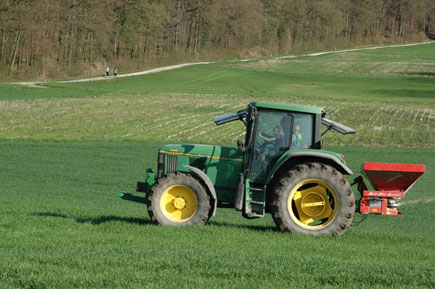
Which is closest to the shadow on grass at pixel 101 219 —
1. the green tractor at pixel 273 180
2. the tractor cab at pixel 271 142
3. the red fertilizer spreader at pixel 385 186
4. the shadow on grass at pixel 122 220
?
the shadow on grass at pixel 122 220

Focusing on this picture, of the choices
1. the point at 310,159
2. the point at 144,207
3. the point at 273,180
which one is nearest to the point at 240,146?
the point at 273,180

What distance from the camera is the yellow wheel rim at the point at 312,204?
10.6 metres

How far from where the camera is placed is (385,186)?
10.8 meters

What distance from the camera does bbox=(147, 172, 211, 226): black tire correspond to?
36.0ft

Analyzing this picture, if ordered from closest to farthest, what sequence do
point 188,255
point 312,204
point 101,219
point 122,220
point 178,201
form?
point 188,255 < point 312,204 < point 178,201 < point 122,220 < point 101,219

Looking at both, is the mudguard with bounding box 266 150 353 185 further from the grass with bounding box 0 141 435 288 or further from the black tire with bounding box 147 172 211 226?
the black tire with bounding box 147 172 211 226

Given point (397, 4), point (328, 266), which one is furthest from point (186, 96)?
point (397, 4)

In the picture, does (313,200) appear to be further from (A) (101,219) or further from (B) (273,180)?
(A) (101,219)

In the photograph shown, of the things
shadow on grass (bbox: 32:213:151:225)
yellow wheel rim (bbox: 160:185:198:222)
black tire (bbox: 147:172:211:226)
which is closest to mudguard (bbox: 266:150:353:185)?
black tire (bbox: 147:172:211:226)

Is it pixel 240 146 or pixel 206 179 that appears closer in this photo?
pixel 240 146

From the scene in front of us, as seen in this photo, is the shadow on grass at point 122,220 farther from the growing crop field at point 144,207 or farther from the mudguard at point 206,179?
the mudguard at point 206,179

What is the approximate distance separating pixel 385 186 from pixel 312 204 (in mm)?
1301

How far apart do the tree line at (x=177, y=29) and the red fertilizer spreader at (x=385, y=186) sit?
66598mm

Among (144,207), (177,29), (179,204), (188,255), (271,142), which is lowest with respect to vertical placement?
(144,207)
